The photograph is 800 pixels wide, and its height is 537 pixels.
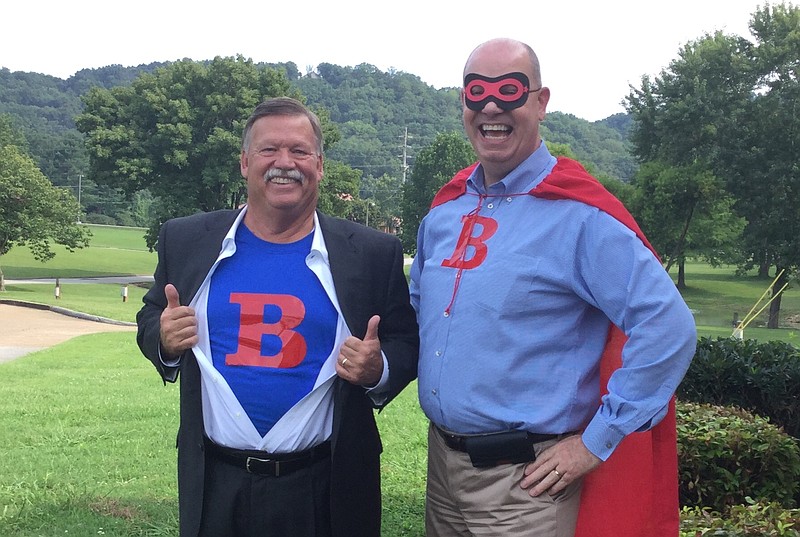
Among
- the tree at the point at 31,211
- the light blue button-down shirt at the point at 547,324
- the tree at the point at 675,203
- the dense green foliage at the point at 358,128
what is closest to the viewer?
the light blue button-down shirt at the point at 547,324

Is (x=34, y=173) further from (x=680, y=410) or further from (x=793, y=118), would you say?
(x=680, y=410)

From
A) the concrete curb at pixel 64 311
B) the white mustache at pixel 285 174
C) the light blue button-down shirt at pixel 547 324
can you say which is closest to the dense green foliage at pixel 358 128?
the concrete curb at pixel 64 311

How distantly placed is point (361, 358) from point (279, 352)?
299 mm

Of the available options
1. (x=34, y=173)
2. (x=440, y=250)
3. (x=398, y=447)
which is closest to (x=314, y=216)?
(x=440, y=250)

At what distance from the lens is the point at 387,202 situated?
84.3 m

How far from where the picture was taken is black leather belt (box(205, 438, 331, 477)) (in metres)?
2.84

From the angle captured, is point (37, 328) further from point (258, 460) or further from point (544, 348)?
point (544, 348)

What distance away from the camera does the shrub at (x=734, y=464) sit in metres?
4.58

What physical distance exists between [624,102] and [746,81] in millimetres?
5995

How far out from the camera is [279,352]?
283cm

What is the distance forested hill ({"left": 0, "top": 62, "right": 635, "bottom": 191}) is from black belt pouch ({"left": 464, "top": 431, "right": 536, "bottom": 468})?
93915mm

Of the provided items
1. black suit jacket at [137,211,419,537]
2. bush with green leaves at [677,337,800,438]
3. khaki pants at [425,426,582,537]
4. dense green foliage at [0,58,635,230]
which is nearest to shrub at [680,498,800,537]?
khaki pants at [425,426,582,537]

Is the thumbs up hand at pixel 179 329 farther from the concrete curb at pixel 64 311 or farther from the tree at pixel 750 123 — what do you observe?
the tree at pixel 750 123

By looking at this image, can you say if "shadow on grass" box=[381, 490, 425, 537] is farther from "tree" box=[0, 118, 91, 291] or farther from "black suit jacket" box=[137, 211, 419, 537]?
"tree" box=[0, 118, 91, 291]
